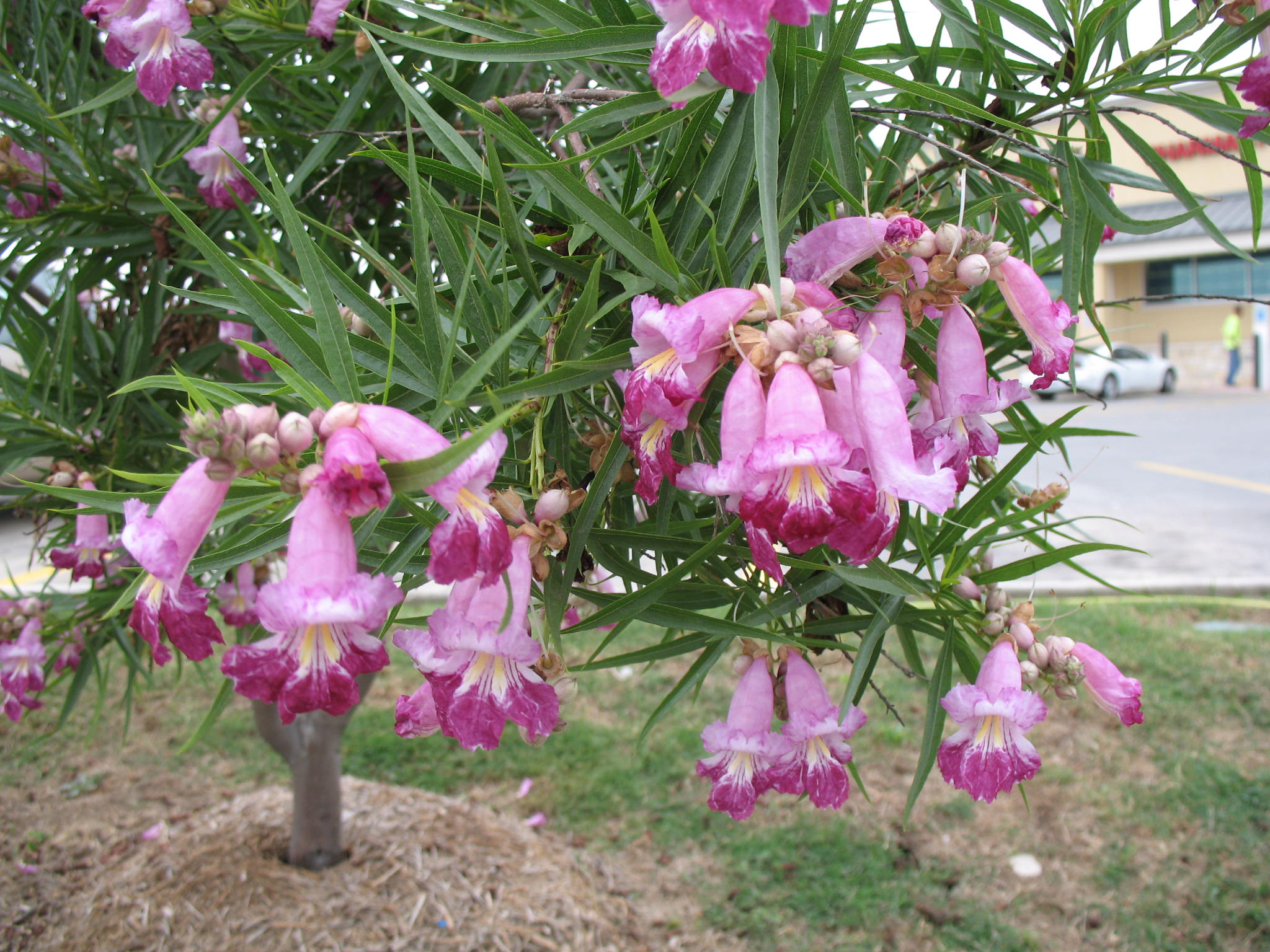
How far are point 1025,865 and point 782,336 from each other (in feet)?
8.40

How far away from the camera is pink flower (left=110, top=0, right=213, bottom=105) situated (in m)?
1.06

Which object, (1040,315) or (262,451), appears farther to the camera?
(1040,315)

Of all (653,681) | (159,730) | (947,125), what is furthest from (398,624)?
(159,730)

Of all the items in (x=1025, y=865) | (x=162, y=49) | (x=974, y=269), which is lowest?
(x=1025, y=865)

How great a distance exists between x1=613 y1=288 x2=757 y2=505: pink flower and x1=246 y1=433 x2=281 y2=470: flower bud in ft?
0.78

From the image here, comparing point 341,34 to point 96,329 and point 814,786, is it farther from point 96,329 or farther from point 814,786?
point 814,786

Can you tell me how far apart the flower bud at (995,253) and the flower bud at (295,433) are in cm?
53

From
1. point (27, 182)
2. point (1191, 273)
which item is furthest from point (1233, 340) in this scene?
point (27, 182)

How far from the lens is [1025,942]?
7.67ft

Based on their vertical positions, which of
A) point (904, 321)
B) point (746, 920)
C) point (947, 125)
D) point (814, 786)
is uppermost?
point (947, 125)

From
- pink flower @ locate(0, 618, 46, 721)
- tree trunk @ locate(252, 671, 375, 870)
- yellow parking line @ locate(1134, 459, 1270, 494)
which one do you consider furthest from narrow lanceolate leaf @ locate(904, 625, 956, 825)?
yellow parking line @ locate(1134, 459, 1270, 494)

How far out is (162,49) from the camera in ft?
3.67

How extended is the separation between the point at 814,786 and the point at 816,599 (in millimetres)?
225

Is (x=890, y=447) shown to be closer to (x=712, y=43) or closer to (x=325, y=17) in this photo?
(x=712, y=43)
